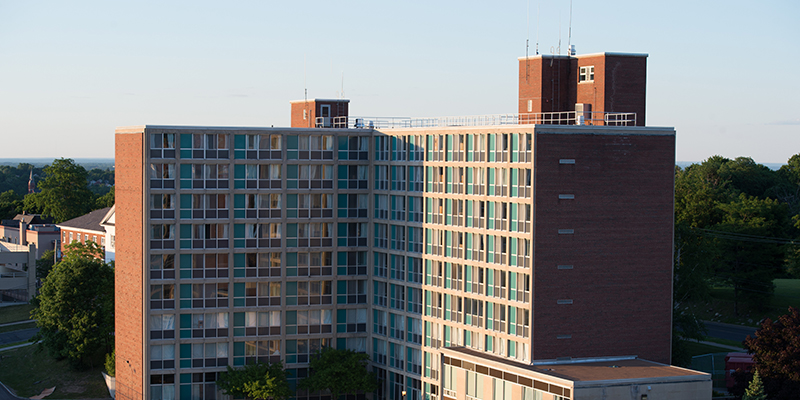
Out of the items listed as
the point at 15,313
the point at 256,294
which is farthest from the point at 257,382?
the point at 15,313

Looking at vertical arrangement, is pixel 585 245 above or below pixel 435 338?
above

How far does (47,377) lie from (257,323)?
106ft

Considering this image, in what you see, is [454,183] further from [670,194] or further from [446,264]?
[670,194]

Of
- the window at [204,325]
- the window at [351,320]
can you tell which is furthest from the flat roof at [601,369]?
the window at [204,325]

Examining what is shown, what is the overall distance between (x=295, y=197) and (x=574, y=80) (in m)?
26.8

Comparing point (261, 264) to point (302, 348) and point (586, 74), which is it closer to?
point (302, 348)

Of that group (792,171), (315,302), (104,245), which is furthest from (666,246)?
(792,171)

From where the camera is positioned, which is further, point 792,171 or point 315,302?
point 792,171

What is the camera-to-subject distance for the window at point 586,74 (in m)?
75.4

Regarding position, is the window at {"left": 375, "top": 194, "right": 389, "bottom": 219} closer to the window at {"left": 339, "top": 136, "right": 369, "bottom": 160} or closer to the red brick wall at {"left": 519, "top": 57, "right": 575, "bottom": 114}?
the window at {"left": 339, "top": 136, "right": 369, "bottom": 160}

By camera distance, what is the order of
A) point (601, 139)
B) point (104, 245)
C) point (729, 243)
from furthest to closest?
point (104, 245) < point (729, 243) < point (601, 139)

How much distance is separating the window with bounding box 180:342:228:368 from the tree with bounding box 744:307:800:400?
44.7m

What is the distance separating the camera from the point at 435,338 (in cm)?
7600

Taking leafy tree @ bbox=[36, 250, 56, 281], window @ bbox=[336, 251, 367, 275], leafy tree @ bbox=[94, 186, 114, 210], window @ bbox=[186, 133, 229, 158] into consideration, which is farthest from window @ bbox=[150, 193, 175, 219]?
leafy tree @ bbox=[94, 186, 114, 210]
